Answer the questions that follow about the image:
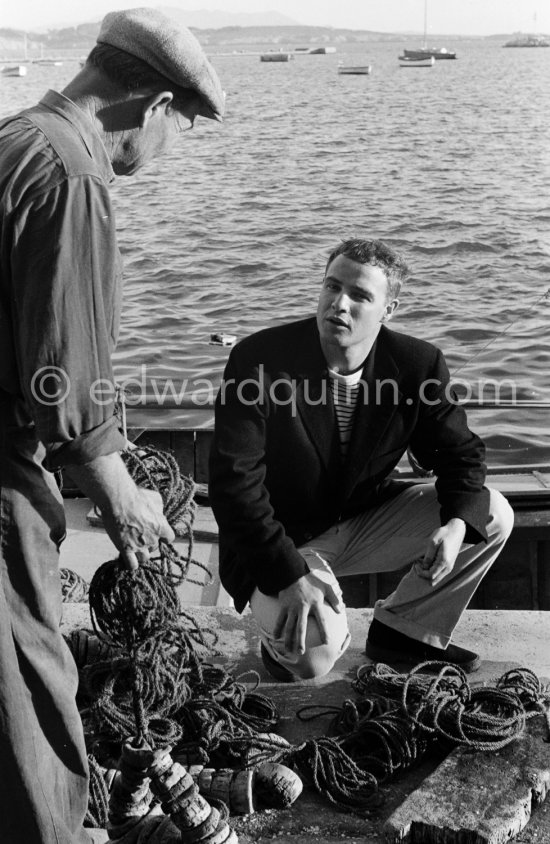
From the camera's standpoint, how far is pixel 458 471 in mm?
4051

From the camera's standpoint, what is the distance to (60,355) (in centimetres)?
229

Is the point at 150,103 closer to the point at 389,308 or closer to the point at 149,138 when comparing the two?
the point at 149,138

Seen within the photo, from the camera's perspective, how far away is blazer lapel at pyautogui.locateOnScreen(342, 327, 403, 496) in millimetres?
4035

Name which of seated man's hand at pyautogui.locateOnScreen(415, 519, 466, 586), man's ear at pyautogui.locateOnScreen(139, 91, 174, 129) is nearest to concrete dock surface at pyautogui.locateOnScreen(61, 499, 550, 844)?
seated man's hand at pyautogui.locateOnScreen(415, 519, 466, 586)

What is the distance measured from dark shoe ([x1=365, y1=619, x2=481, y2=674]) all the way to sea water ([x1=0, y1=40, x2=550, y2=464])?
337 cm

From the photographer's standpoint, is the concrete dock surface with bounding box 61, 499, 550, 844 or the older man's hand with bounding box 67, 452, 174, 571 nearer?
the older man's hand with bounding box 67, 452, 174, 571

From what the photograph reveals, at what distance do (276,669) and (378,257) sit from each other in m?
1.58

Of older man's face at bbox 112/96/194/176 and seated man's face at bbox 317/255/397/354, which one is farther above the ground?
older man's face at bbox 112/96/194/176

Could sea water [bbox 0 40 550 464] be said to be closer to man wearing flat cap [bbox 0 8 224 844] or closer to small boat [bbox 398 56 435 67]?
→ man wearing flat cap [bbox 0 8 224 844]

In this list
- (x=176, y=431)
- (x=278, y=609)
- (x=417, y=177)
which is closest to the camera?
(x=278, y=609)

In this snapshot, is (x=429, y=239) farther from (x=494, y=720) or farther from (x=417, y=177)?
(x=494, y=720)

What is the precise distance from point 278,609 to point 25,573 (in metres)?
1.43

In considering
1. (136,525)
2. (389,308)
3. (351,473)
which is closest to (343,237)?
(389,308)

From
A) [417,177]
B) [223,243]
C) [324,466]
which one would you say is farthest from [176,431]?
[417,177]
